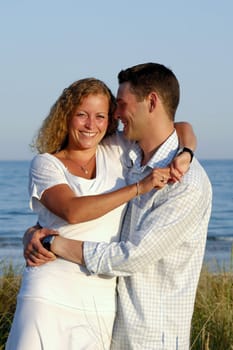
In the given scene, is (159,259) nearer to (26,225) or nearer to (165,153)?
(165,153)

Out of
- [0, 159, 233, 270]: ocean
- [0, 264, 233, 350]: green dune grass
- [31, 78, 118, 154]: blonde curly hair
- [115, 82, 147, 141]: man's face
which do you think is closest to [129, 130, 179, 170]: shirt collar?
[115, 82, 147, 141]: man's face

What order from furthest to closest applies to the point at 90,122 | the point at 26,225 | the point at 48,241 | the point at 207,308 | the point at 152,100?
the point at 26,225 < the point at 207,308 < the point at 90,122 < the point at 152,100 < the point at 48,241

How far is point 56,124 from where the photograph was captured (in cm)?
432

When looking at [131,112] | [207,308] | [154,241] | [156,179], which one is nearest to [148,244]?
[154,241]

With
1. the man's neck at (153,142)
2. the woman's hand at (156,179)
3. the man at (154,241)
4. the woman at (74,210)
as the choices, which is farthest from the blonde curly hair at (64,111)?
the woman's hand at (156,179)

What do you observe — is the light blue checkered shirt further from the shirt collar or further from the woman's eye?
the woman's eye

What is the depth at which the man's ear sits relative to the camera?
13.5ft

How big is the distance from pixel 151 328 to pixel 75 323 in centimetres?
37

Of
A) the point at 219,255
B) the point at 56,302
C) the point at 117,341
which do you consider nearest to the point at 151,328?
the point at 117,341

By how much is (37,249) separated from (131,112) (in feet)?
2.72

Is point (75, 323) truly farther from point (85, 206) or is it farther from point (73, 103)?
point (73, 103)

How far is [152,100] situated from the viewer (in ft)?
13.5

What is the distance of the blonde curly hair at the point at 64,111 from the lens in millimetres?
4273

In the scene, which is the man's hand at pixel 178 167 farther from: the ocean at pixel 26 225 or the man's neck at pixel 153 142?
the ocean at pixel 26 225
